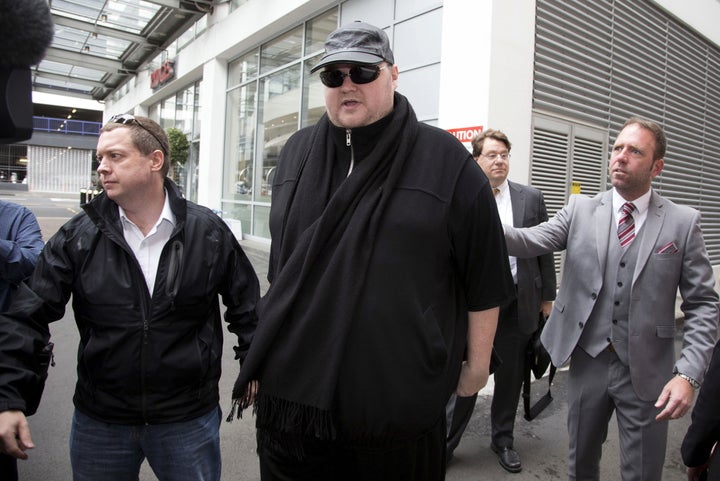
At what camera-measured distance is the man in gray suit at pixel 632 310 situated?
8.13 ft

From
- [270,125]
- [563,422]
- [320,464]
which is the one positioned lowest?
[563,422]

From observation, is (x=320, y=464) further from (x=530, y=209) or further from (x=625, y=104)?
(x=625, y=104)

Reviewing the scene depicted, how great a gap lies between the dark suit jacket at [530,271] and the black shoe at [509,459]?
839 mm

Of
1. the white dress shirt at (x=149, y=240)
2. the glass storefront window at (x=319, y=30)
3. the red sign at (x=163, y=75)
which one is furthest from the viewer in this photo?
the red sign at (x=163, y=75)

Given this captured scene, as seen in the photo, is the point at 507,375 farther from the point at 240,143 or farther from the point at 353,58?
the point at 240,143

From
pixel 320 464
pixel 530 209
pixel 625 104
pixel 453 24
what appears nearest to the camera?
pixel 320 464

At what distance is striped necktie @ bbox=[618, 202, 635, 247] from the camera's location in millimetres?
2623

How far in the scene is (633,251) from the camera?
2.56 m

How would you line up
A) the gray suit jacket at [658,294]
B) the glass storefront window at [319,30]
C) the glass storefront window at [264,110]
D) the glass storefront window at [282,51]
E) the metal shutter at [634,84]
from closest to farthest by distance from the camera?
the gray suit jacket at [658,294], the metal shutter at [634,84], the glass storefront window at [319,30], the glass storefront window at [264,110], the glass storefront window at [282,51]

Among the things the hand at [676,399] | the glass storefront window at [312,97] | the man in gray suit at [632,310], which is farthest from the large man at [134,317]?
the glass storefront window at [312,97]

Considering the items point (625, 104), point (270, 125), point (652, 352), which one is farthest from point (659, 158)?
point (270, 125)

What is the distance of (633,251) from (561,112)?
5.04 metres

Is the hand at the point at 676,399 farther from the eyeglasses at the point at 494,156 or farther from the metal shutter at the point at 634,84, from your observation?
the metal shutter at the point at 634,84

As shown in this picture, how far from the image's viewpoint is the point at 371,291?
156cm
